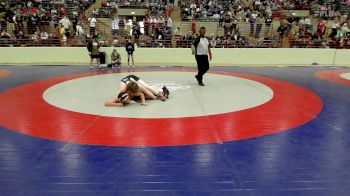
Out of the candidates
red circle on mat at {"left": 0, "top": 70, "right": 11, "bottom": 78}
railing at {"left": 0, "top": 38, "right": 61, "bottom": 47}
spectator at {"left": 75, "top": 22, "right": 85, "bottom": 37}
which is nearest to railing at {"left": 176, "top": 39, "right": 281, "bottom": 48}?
spectator at {"left": 75, "top": 22, "right": 85, "bottom": 37}

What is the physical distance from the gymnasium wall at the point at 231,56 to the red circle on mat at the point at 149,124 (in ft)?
27.9

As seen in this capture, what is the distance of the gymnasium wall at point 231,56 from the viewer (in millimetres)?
16297

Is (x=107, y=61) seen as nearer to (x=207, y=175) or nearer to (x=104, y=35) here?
(x=104, y=35)

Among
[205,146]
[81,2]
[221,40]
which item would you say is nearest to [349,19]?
[221,40]

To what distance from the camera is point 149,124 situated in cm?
619

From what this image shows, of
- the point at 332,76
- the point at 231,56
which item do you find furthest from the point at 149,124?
the point at 231,56

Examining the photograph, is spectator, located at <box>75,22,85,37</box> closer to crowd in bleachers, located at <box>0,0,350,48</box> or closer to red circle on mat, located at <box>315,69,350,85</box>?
crowd in bleachers, located at <box>0,0,350,48</box>

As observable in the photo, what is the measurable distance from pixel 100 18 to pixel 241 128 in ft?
52.2

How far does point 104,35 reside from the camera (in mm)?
17781

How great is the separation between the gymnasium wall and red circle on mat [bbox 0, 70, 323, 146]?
8496mm

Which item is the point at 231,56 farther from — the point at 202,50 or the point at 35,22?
the point at 35,22

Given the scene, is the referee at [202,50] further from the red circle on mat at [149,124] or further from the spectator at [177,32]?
the spectator at [177,32]

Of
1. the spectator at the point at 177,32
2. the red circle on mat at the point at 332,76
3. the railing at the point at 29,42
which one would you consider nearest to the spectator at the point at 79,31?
the railing at the point at 29,42

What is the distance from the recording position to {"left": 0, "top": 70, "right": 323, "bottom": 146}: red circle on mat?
18.0ft
